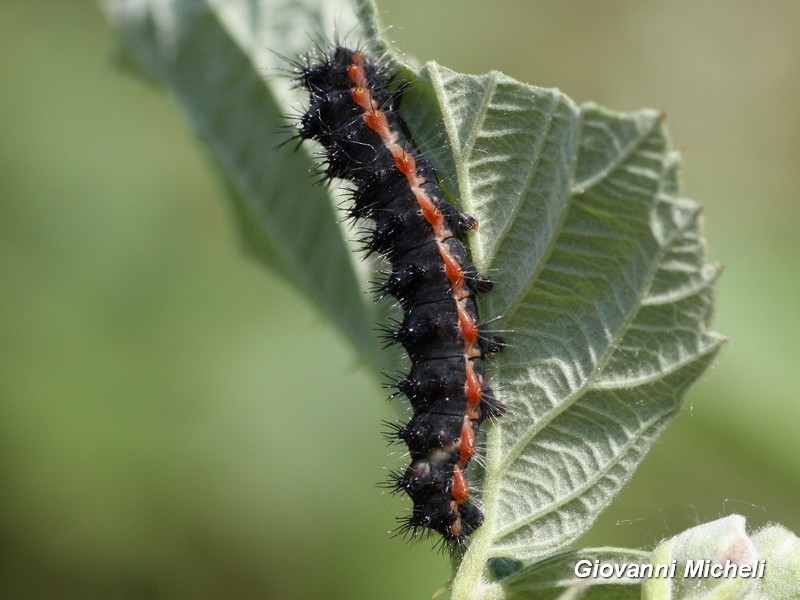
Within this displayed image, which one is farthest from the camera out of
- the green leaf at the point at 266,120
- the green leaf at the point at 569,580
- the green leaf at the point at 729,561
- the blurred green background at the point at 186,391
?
the blurred green background at the point at 186,391

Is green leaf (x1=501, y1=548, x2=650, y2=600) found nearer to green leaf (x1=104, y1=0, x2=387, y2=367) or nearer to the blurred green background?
green leaf (x1=104, y1=0, x2=387, y2=367)

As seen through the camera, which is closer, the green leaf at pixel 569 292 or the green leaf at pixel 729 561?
the green leaf at pixel 729 561

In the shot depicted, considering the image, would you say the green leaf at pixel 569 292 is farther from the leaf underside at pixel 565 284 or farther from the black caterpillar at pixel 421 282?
the black caterpillar at pixel 421 282

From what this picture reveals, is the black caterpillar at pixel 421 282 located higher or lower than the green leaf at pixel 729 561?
higher

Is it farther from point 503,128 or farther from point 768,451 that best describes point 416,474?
point 768,451

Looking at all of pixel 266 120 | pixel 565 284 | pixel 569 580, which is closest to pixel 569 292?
pixel 565 284

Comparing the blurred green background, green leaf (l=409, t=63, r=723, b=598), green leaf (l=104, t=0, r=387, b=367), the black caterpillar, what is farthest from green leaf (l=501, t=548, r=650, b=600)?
the blurred green background

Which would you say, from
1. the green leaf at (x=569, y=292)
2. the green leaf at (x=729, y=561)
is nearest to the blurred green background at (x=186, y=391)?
the green leaf at (x=569, y=292)

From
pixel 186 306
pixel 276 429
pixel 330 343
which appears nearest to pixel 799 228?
pixel 330 343
